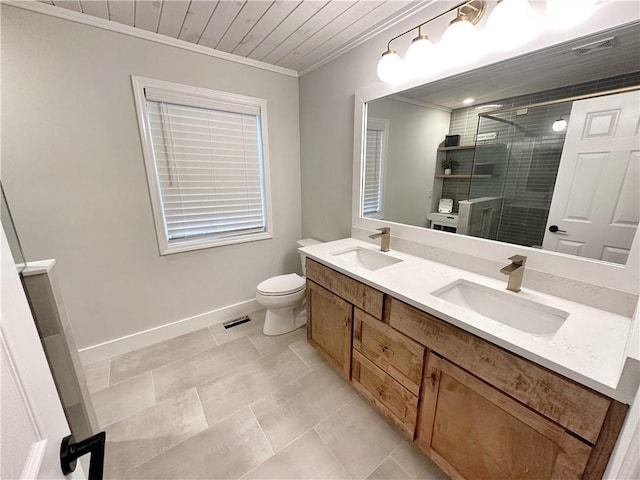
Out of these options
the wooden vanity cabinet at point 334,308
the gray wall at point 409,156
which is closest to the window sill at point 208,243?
the wooden vanity cabinet at point 334,308

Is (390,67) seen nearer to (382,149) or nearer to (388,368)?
(382,149)

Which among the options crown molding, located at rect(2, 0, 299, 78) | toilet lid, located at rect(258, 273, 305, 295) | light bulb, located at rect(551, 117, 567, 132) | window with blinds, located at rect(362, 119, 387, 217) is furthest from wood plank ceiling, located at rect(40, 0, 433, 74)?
toilet lid, located at rect(258, 273, 305, 295)

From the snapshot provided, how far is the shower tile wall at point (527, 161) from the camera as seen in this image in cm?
107

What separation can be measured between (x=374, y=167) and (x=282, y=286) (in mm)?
1191

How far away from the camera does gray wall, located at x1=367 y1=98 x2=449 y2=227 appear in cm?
153

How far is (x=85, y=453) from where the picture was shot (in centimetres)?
50

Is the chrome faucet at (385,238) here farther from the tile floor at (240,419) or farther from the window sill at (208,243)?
the window sill at (208,243)

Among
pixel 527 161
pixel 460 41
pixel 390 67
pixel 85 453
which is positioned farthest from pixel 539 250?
pixel 85 453

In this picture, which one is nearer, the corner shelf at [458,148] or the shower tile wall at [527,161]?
the shower tile wall at [527,161]

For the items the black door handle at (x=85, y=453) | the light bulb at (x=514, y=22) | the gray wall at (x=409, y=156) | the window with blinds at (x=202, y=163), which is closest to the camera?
the black door handle at (x=85, y=453)

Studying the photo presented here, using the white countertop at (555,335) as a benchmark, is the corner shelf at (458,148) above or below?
above

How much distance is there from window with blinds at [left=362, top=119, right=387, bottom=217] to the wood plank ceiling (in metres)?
0.57

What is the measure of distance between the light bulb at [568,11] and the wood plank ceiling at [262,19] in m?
0.61

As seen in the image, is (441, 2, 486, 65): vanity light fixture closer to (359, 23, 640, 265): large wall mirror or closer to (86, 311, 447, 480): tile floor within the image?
(359, 23, 640, 265): large wall mirror
